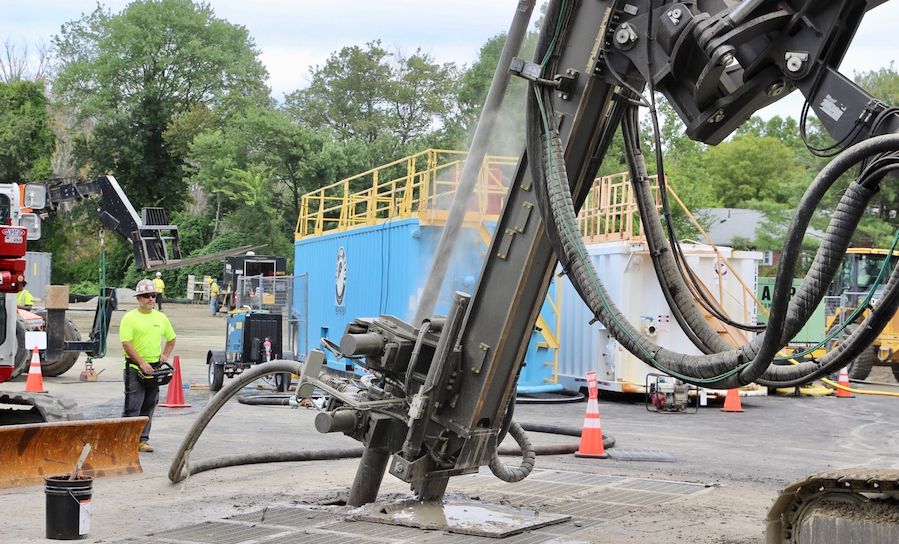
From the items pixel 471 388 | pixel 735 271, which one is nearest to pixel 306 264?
pixel 735 271

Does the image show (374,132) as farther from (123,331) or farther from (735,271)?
(123,331)

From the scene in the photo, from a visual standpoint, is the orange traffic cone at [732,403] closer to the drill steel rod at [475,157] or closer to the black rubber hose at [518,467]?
the black rubber hose at [518,467]

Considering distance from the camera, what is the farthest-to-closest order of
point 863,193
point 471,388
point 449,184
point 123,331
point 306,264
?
point 306,264 → point 449,184 → point 123,331 → point 471,388 → point 863,193

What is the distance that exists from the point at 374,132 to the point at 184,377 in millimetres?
41062

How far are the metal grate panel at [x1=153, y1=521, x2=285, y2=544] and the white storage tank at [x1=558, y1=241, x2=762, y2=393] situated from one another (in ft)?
35.5

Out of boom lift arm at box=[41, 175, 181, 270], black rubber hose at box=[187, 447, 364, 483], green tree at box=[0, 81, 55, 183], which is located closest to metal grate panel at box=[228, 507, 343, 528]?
black rubber hose at box=[187, 447, 364, 483]

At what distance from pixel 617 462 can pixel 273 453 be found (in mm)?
3754

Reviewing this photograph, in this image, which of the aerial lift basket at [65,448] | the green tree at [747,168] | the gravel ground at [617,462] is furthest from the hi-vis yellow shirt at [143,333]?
the green tree at [747,168]

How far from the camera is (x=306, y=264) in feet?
85.7

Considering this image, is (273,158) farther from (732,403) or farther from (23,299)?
(732,403)

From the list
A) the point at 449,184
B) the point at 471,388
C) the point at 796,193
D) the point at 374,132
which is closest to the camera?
the point at 471,388

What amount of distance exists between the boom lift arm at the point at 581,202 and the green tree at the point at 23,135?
53.9m

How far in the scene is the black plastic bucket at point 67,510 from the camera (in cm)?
772

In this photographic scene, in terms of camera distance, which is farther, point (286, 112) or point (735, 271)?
point (286, 112)
